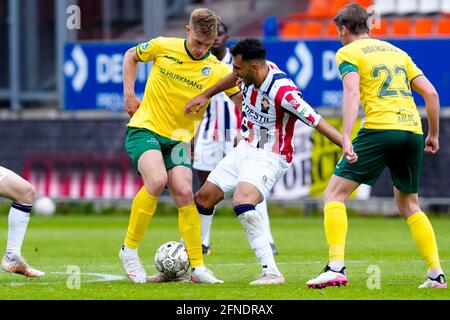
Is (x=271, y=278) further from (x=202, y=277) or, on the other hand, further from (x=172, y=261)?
(x=172, y=261)

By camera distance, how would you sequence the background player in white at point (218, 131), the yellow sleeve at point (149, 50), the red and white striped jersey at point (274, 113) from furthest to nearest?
the background player in white at point (218, 131), the yellow sleeve at point (149, 50), the red and white striped jersey at point (274, 113)

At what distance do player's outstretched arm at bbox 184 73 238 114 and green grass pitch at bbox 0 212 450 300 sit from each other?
1397mm

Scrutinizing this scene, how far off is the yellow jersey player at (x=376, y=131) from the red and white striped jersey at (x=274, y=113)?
0.45 metres

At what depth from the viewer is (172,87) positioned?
30.5ft

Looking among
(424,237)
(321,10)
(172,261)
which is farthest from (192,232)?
(321,10)

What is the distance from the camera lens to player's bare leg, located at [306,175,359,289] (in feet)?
27.0

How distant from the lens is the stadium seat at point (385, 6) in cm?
2191

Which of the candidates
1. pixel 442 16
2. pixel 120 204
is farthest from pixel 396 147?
pixel 442 16

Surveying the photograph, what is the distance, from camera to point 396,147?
27.3ft

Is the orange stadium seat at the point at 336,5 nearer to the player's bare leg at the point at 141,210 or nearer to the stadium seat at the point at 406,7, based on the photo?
the stadium seat at the point at 406,7

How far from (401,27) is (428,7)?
0.79m

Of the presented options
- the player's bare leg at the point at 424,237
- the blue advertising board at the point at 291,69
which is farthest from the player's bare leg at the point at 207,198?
the blue advertising board at the point at 291,69

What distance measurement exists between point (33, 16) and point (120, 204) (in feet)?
20.5

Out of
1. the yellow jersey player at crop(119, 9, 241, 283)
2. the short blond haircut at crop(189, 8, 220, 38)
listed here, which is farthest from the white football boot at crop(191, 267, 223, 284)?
the short blond haircut at crop(189, 8, 220, 38)
